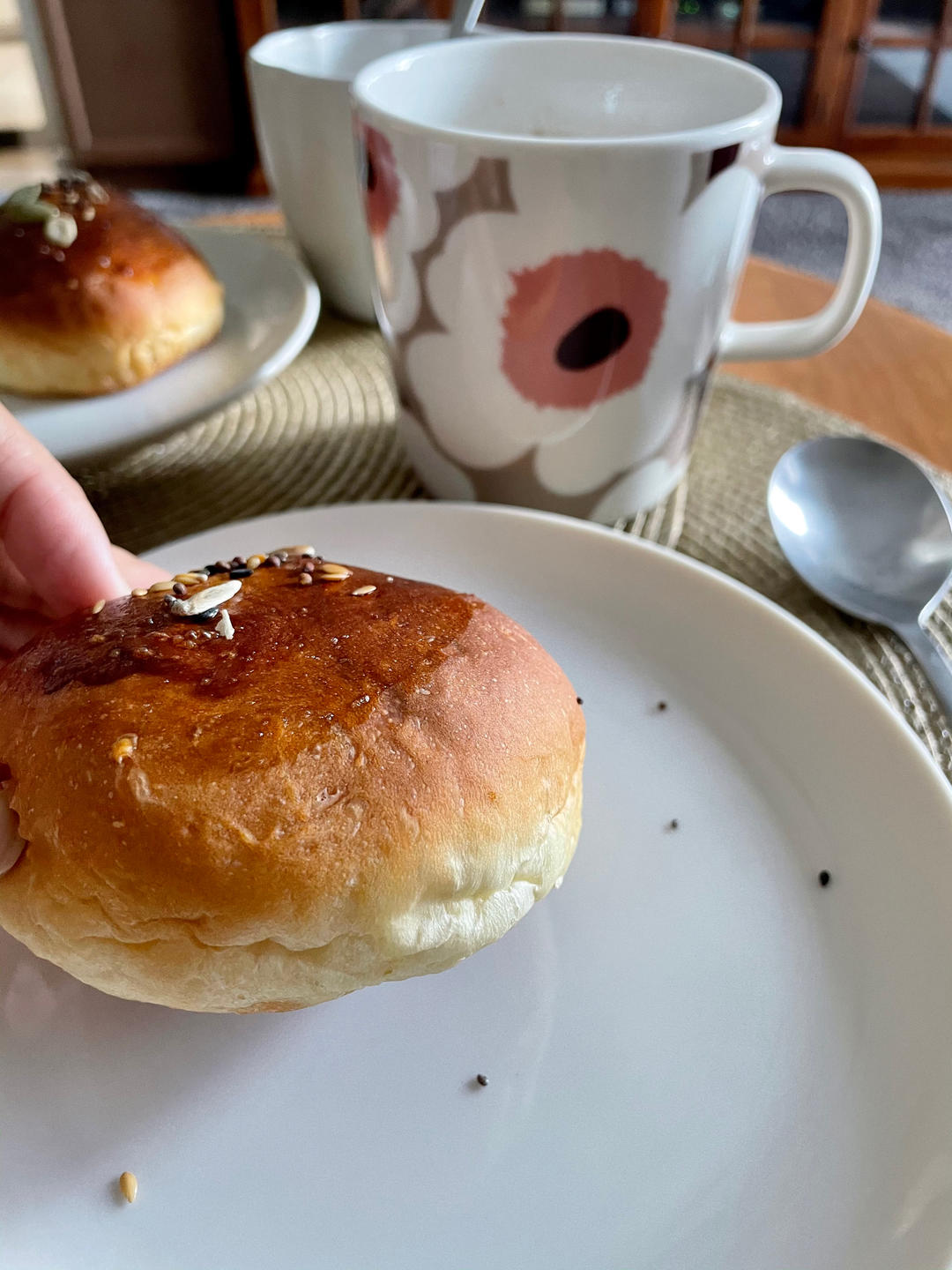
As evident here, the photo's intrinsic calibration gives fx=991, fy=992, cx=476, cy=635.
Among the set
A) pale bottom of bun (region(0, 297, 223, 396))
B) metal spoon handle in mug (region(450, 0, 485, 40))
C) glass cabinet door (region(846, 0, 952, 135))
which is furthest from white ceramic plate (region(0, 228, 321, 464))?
glass cabinet door (region(846, 0, 952, 135))

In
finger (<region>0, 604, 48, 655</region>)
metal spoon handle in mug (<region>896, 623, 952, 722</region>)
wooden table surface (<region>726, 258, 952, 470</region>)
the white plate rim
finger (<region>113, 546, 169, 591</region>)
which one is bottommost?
wooden table surface (<region>726, 258, 952, 470</region>)

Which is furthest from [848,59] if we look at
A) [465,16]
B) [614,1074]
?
[614,1074]

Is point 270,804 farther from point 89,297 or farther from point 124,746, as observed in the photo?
point 89,297

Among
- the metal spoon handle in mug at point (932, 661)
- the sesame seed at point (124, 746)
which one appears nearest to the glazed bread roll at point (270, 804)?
the sesame seed at point (124, 746)

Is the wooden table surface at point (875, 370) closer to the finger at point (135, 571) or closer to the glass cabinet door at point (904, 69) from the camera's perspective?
the finger at point (135, 571)

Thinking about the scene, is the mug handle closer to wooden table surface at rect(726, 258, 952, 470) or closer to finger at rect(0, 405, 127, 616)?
wooden table surface at rect(726, 258, 952, 470)

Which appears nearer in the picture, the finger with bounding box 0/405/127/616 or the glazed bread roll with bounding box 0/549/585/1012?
the glazed bread roll with bounding box 0/549/585/1012
